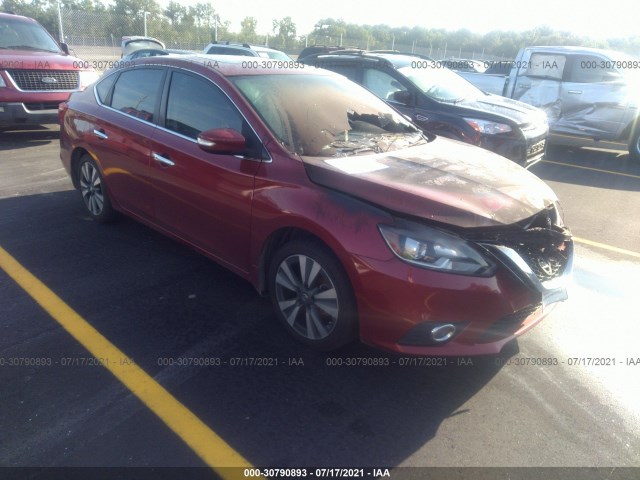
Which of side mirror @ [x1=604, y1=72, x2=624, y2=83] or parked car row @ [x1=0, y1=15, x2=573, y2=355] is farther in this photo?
A: side mirror @ [x1=604, y1=72, x2=624, y2=83]

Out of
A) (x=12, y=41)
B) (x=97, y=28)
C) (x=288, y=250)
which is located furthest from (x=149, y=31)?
(x=288, y=250)

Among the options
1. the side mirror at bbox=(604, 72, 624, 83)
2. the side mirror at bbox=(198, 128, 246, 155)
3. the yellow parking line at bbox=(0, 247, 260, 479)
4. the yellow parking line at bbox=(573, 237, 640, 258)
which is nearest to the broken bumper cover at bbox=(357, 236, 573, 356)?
the yellow parking line at bbox=(0, 247, 260, 479)

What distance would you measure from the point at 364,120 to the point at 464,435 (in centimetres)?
246

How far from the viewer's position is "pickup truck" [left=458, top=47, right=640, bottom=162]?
9203 mm

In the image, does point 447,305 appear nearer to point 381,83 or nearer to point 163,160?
point 163,160

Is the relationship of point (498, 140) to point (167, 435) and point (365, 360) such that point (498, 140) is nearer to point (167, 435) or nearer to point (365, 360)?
point (365, 360)

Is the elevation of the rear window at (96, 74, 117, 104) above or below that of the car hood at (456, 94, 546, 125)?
above

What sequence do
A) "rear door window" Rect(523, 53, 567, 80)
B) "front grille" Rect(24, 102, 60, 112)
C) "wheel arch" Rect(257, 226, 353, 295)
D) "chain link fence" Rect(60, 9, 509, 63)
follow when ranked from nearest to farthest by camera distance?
"wheel arch" Rect(257, 226, 353, 295)
"front grille" Rect(24, 102, 60, 112)
"rear door window" Rect(523, 53, 567, 80)
"chain link fence" Rect(60, 9, 509, 63)

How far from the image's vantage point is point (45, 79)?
27.4 feet

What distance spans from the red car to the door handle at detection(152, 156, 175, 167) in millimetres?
16

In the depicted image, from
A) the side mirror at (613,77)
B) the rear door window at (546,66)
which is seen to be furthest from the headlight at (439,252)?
the rear door window at (546,66)

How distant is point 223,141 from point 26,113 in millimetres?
6500

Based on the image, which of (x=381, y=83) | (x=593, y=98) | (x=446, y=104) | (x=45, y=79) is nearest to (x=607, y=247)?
(x=446, y=104)

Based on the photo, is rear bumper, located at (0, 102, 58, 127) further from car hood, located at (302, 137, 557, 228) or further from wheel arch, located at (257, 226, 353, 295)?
car hood, located at (302, 137, 557, 228)
